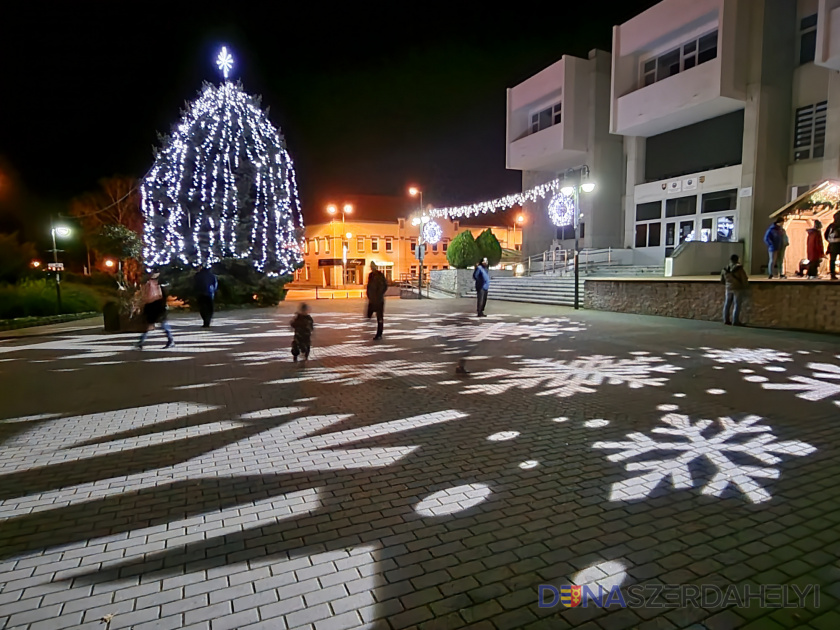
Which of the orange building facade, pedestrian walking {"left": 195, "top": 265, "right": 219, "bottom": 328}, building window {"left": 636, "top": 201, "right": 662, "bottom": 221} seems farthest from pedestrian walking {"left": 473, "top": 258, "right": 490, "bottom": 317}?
the orange building facade

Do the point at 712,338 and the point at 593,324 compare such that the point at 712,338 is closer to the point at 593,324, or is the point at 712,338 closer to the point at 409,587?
the point at 593,324

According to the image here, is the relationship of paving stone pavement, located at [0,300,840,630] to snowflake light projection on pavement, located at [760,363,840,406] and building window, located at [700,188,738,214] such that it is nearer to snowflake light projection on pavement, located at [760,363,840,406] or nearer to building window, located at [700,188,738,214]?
snowflake light projection on pavement, located at [760,363,840,406]

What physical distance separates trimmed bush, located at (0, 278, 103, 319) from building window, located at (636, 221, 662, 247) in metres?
27.6

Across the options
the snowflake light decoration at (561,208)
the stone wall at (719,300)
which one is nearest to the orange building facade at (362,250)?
the snowflake light decoration at (561,208)

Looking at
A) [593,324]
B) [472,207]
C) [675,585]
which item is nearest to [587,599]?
[675,585]

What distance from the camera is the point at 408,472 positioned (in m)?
4.34

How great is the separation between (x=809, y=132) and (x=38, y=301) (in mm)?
31907

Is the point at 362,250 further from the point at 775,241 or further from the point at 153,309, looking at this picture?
the point at 153,309

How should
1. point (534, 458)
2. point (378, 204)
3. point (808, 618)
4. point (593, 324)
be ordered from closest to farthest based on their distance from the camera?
point (808, 618), point (534, 458), point (593, 324), point (378, 204)

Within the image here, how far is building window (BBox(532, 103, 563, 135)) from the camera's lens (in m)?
33.8

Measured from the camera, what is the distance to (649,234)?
28344 mm

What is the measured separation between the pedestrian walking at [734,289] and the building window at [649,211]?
1518cm

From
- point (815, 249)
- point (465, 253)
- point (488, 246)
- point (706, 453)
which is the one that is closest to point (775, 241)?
point (815, 249)

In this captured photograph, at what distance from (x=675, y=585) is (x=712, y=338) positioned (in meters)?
10.6
